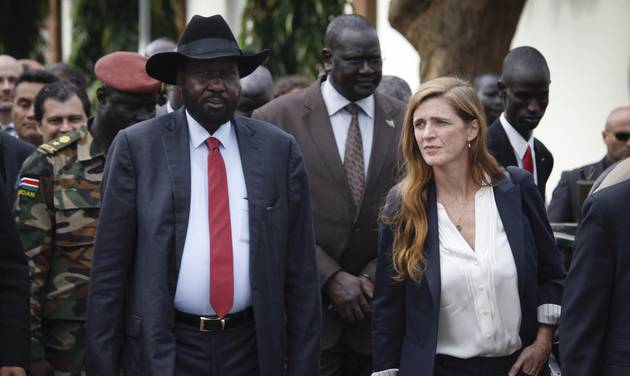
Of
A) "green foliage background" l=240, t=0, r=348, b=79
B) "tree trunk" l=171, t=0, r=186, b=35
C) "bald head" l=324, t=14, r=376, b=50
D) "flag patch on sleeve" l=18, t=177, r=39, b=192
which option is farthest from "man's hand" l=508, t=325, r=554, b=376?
"tree trunk" l=171, t=0, r=186, b=35

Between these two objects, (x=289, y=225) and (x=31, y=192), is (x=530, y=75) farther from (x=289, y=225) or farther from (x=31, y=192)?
(x=31, y=192)

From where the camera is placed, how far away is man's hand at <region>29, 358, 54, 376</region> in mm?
5898

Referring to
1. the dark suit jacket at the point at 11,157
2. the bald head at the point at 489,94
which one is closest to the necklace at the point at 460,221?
the dark suit jacket at the point at 11,157

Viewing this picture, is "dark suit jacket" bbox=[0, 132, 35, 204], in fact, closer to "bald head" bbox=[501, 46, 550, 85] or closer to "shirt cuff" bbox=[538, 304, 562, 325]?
"bald head" bbox=[501, 46, 550, 85]

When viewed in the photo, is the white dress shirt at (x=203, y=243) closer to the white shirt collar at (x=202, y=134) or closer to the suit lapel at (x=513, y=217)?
the white shirt collar at (x=202, y=134)

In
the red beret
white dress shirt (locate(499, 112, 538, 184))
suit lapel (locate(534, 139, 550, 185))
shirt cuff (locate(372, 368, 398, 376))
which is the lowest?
shirt cuff (locate(372, 368, 398, 376))

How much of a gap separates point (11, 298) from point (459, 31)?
5685mm

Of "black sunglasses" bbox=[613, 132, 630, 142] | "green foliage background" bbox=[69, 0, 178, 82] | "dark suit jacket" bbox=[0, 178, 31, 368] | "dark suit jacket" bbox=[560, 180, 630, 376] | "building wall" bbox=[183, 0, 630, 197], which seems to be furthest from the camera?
"green foliage background" bbox=[69, 0, 178, 82]

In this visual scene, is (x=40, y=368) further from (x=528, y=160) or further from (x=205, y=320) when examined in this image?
(x=528, y=160)

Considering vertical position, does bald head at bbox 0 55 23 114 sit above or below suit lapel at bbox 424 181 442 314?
above

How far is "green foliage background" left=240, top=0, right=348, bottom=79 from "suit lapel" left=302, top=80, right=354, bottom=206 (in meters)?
8.87

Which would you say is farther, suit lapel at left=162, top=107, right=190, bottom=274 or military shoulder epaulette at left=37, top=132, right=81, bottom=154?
military shoulder epaulette at left=37, top=132, right=81, bottom=154

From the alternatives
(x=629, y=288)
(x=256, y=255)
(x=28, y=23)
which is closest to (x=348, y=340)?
(x=256, y=255)

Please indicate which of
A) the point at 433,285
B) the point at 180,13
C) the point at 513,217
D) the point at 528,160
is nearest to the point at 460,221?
the point at 513,217
